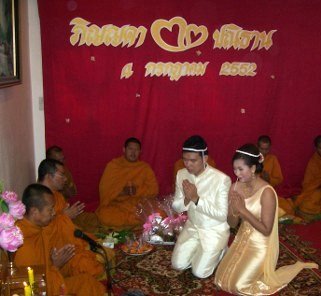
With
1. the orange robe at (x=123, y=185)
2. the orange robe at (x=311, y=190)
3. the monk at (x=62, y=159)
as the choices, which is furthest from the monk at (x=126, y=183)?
the orange robe at (x=311, y=190)

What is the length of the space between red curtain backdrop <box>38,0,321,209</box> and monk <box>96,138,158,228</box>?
55cm

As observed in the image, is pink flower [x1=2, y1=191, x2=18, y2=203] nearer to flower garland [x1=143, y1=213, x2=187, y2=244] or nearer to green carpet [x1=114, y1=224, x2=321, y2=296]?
green carpet [x1=114, y1=224, x2=321, y2=296]

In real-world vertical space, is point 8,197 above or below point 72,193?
above

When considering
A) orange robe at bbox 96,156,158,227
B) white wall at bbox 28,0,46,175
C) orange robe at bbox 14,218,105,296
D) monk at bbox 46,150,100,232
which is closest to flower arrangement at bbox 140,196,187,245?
orange robe at bbox 96,156,158,227

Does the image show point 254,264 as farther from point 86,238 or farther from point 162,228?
point 86,238

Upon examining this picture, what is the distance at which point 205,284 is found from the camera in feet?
14.0

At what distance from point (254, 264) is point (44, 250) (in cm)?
199

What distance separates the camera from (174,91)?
6605mm

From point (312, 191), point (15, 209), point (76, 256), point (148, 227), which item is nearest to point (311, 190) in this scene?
point (312, 191)

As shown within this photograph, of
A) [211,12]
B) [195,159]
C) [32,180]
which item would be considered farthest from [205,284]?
[211,12]

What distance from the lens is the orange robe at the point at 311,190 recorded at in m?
6.25

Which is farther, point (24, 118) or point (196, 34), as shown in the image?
point (196, 34)

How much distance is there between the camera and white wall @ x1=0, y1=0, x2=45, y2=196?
409cm

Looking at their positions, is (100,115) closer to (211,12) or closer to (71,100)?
(71,100)
